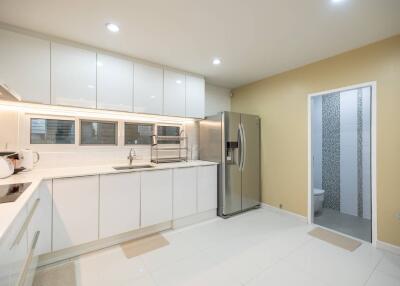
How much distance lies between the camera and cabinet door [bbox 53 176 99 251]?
76.6 inches

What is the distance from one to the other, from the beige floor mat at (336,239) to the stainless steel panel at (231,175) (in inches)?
45.2

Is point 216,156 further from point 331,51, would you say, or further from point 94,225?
point 331,51

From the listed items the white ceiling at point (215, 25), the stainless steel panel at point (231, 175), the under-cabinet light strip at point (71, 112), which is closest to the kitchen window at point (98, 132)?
the under-cabinet light strip at point (71, 112)

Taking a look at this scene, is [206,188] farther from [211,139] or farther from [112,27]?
[112,27]

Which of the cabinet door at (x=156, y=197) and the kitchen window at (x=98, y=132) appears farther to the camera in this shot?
the kitchen window at (x=98, y=132)

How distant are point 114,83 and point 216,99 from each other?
223cm

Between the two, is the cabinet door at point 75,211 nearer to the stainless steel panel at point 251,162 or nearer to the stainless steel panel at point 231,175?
the stainless steel panel at point 231,175

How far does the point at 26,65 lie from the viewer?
6.62ft

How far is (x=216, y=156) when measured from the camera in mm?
3299

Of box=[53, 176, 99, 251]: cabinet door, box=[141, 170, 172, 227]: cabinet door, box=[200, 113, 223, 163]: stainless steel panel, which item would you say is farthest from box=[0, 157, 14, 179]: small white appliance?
box=[200, 113, 223, 163]: stainless steel panel

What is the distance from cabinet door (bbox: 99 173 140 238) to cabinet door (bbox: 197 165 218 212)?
98 cm

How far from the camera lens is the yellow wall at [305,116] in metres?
2.20

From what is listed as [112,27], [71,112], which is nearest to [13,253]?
[71,112]

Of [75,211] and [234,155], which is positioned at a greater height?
[234,155]
